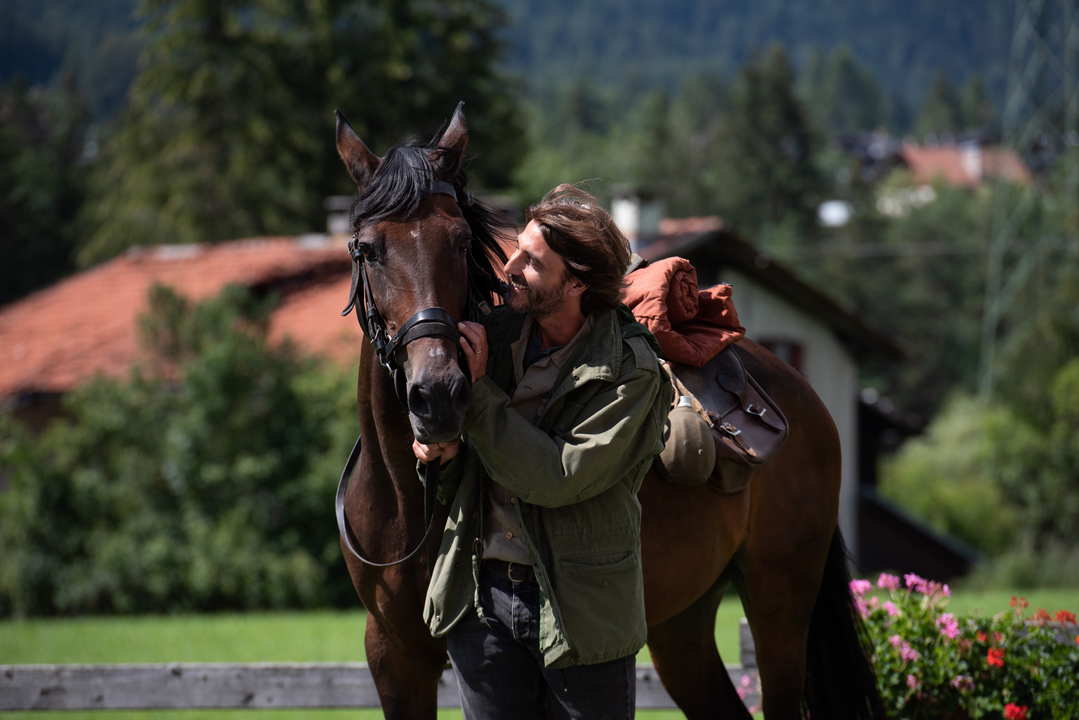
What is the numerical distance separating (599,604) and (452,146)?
1299mm

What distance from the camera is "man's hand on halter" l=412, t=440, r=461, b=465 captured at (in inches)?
124

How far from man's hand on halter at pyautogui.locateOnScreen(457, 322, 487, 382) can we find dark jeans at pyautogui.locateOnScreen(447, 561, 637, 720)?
1.60 feet

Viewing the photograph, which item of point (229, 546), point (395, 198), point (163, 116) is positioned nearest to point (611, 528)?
point (395, 198)

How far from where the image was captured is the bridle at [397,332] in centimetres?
305

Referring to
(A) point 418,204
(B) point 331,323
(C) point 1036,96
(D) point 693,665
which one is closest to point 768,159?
(C) point 1036,96

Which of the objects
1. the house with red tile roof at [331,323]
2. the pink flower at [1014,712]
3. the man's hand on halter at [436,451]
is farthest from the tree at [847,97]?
the man's hand on halter at [436,451]

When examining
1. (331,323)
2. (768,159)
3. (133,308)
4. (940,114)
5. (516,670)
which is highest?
(516,670)

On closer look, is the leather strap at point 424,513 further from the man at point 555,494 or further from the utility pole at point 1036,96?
the utility pole at point 1036,96

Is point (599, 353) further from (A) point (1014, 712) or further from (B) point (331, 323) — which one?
(B) point (331, 323)

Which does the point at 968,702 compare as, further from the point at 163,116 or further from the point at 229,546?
the point at 163,116

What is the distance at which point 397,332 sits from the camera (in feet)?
10.3

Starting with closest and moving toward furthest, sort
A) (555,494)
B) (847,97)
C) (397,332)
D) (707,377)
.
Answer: (555,494)
(397,332)
(707,377)
(847,97)

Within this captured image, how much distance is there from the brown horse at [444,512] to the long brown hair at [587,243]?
25 cm

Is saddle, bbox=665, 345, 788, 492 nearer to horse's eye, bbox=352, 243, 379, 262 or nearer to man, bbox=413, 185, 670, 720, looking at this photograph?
man, bbox=413, 185, 670, 720
